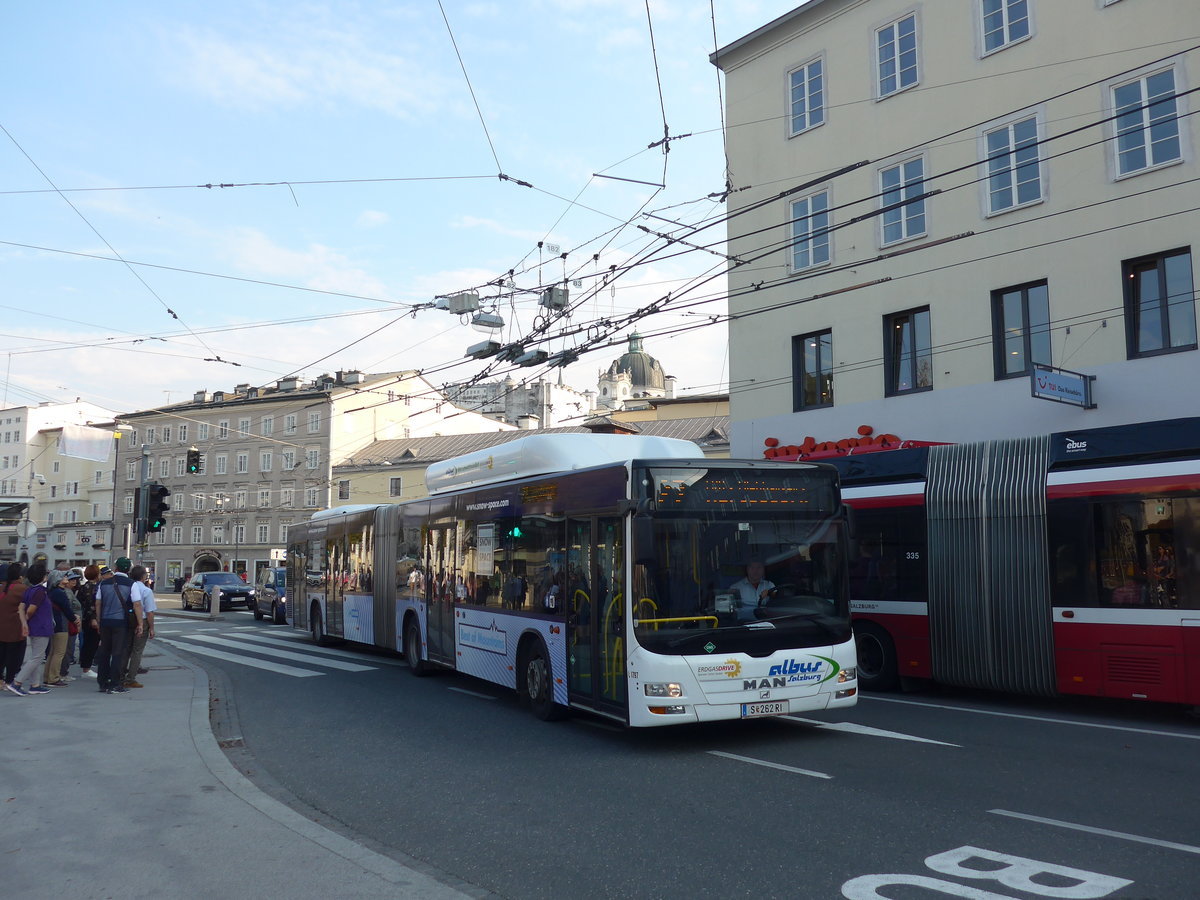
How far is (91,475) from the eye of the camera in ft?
266

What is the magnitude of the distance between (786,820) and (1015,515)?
665 cm

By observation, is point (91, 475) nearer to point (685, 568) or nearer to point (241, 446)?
point (241, 446)

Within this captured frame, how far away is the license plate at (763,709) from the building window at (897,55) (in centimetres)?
1714

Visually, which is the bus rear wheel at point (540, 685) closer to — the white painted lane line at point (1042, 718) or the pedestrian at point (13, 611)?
the white painted lane line at point (1042, 718)

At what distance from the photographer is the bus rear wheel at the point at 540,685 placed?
11.0m

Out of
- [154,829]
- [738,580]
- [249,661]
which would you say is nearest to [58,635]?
[249,661]

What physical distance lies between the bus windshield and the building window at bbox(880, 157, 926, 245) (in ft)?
45.0

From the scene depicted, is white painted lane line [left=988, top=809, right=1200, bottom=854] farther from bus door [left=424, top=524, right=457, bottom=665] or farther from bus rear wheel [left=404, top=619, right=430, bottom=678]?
bus rear wheel [left=404, top=619, right=430, bottom=678]

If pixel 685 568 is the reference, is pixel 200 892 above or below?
below

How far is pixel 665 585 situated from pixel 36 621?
869cm

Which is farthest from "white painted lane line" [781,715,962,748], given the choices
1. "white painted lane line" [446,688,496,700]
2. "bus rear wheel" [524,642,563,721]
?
"white painted lane line" [446,688,496,700]

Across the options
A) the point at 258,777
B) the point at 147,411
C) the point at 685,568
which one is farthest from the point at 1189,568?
the point at 147,411

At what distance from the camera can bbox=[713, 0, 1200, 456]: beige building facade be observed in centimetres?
1800

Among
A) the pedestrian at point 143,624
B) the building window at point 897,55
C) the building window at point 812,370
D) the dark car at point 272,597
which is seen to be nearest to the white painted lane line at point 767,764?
the pedestrian at point 143,624
